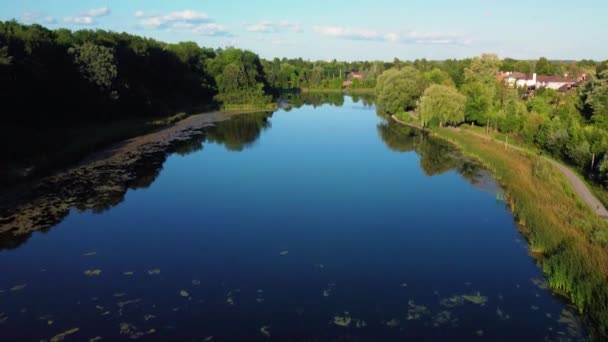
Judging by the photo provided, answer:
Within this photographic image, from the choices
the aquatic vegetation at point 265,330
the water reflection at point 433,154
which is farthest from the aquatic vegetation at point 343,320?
the water reflection at point 433,154

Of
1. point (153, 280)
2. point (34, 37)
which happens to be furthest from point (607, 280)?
point (34, 37)

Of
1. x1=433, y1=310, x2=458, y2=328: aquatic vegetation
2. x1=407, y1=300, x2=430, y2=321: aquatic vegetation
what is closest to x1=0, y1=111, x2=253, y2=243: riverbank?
x1=407, y1=300, x2=430, y2=321: aquatic vegetation

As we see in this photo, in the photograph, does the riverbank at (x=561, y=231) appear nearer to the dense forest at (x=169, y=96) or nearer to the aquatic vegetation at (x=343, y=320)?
the dense forest at (x=169, y=96)

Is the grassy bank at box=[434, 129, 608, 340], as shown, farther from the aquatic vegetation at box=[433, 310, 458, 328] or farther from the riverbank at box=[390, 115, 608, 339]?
the aquatic vegetation at box=[433, 310, 458, 328]

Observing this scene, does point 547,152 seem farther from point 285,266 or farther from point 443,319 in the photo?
point 285,266

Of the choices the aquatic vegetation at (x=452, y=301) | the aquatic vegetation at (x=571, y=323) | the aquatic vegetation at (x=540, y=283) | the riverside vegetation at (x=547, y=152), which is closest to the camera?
the aquatic vegetation at (x=571, y=323)

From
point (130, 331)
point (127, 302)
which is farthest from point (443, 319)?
point (127, 302)
